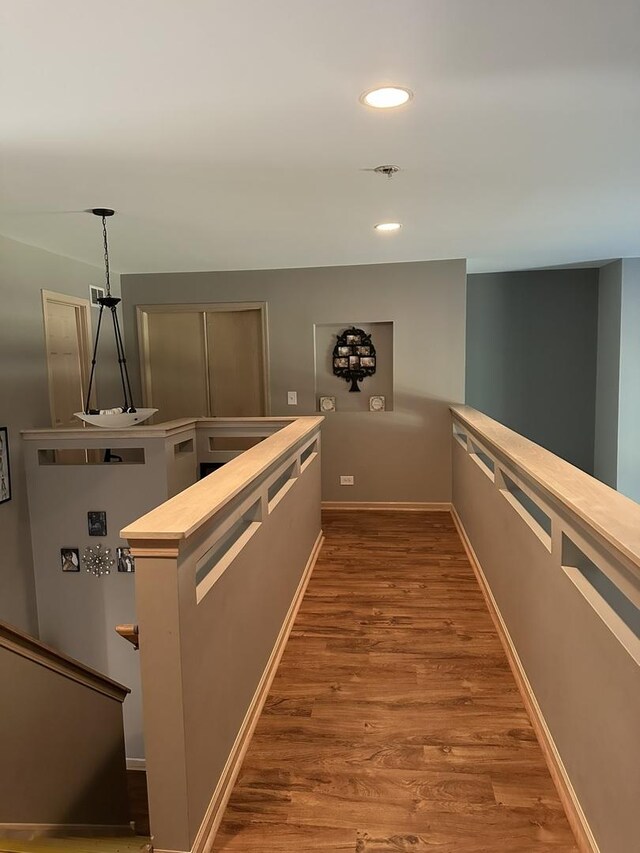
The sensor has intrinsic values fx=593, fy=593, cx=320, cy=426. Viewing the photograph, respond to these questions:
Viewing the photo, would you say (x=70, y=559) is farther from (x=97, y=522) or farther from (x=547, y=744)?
(x=547, y=744)

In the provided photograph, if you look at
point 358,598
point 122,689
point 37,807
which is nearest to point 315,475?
point 358,598

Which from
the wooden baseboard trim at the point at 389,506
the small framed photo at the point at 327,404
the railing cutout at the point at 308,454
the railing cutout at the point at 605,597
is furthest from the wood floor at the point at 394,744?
the small framed photo at the point at 327,404

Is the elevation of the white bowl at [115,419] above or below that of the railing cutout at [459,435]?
above

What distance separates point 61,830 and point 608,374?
5.73 m

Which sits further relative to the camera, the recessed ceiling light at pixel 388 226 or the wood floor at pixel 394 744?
the recessed ceiling light at pixel 388 226

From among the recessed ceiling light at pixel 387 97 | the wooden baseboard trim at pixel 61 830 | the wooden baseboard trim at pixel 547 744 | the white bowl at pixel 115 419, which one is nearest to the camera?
the wooden baseboard trim at pixel 547 744

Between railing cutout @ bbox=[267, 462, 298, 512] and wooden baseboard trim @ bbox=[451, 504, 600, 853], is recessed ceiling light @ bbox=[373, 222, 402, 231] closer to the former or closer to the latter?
railing cutout @ bbox=[267, 462, 298, 512]

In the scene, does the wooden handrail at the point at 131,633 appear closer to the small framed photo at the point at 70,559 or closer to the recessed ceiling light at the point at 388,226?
the small framed photo at the point at 70,559

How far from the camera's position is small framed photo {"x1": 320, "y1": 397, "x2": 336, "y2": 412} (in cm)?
594

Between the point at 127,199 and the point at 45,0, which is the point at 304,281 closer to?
the point at 127,199

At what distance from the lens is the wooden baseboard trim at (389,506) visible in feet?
19.0

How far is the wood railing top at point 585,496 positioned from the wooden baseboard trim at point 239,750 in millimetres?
1410

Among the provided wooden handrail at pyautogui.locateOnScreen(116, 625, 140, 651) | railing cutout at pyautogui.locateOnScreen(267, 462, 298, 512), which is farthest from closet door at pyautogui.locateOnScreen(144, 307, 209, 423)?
wooden handrail at pyautogui.locateOnScreen(116, 625, 140, 651)

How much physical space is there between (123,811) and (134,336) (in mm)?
4242
